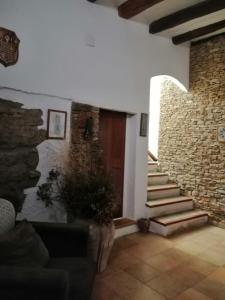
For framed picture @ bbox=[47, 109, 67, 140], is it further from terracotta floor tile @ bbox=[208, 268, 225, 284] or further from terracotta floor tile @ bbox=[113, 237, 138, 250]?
terracotta floor tile @ bbox=[208, 268, 225, 284]

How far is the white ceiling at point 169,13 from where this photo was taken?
3.27m

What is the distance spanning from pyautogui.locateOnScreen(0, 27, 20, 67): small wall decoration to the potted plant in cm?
139

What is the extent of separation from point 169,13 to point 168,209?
9.94ft

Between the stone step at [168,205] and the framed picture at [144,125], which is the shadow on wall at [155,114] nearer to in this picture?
the stone step at [168,205]

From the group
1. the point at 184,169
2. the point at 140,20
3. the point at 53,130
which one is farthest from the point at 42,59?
the point at 184,169

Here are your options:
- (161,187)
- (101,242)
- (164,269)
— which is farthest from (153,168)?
(101,242)

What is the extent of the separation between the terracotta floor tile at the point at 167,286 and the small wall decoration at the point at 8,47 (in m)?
2.67

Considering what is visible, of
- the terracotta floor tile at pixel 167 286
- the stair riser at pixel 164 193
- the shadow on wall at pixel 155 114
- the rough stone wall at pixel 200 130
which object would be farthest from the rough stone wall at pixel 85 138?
the shadow on wall at pixel 155 114

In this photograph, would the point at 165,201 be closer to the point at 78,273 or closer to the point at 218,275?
the point at 218,275

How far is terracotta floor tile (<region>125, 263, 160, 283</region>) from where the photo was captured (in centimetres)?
248

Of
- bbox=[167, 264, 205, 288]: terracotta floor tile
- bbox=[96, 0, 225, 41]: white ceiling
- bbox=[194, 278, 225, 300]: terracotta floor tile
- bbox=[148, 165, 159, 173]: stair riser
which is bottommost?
bbox=[194, 278, 225, 300]: terracotta floor tile

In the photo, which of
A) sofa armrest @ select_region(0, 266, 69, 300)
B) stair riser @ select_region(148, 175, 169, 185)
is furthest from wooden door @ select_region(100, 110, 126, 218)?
sofa armrest @ select_region(0, 266, 69, 300)

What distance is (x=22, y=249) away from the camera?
1.64m

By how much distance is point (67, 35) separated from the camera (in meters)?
3.00
